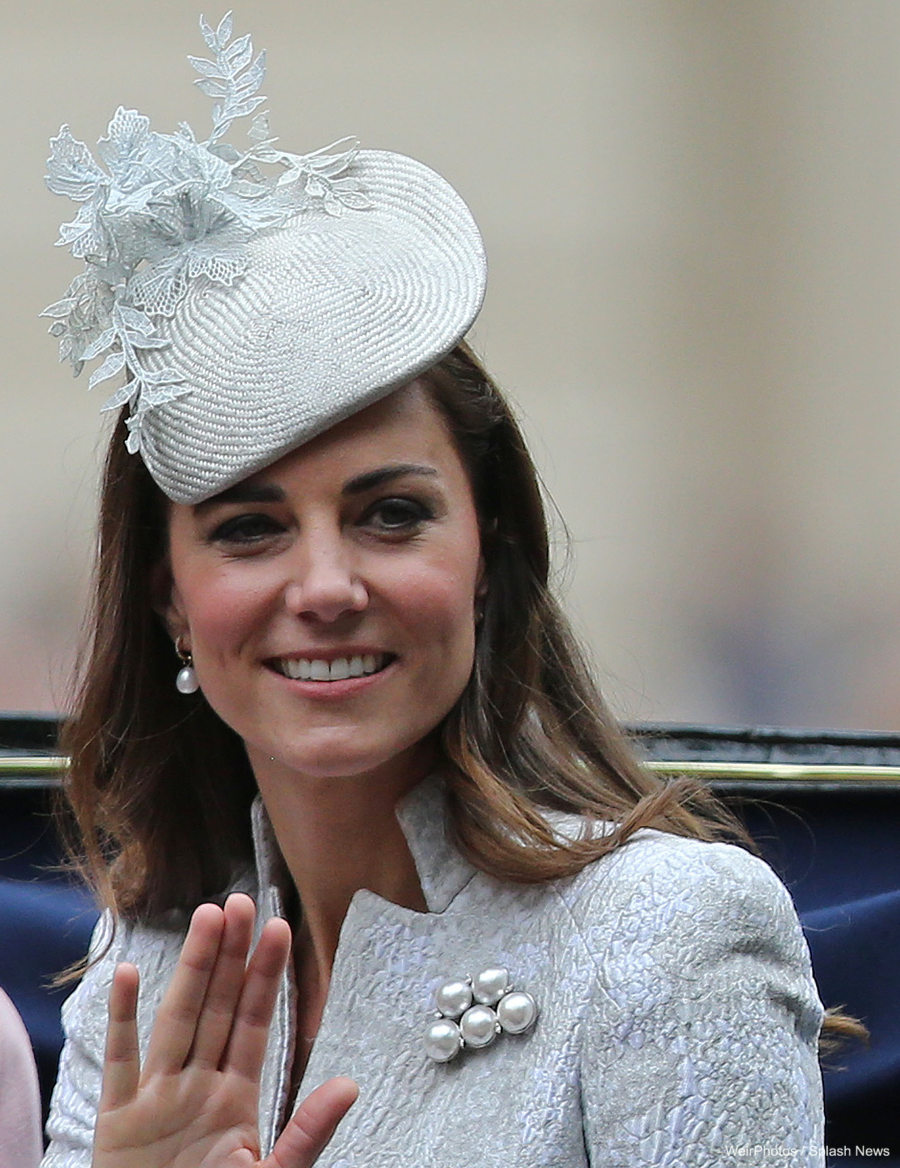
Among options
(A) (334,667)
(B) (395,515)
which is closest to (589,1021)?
(A) (334,667)

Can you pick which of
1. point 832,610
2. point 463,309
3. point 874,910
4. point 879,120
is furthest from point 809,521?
point 463,309

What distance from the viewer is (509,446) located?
2.13 meters

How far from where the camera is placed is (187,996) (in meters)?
1.62

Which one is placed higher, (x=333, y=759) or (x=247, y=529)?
(x=247, y=529)

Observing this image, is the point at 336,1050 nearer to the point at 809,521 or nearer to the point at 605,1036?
the point at 605,1036

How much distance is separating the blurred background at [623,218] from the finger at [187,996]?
3.57 m

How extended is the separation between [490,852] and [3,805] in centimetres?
106

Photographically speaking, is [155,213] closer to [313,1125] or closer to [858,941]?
[313,1125]

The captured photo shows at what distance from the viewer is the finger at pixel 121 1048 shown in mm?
1583

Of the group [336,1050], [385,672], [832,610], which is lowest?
[832,610]

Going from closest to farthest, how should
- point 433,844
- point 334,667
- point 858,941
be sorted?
point 334,667, point 433,844, point 858,941

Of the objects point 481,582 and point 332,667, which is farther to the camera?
point 481,582

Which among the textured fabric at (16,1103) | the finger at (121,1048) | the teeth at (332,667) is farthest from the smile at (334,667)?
the textured fabric at (16,1103)

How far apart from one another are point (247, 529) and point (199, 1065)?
56 cm
